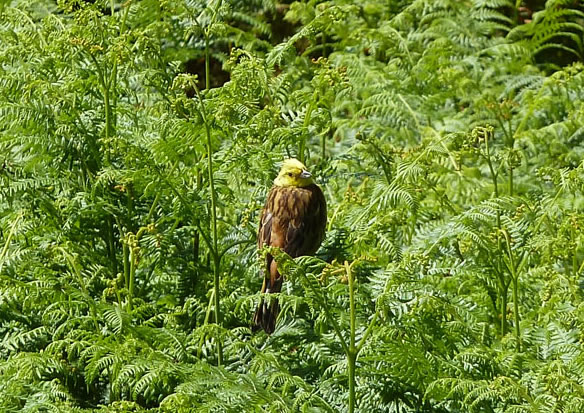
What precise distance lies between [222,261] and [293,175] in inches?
21.1

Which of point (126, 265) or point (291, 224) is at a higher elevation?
point (291, 224)

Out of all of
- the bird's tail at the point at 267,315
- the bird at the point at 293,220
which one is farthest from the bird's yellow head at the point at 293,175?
the bird's tail at the point at 267,315

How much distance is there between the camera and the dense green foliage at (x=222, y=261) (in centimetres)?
407

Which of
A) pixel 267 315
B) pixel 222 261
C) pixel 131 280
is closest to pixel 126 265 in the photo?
pixel 131 280

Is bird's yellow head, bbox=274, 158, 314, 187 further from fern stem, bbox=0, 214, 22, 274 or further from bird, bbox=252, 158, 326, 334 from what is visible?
fern stem, bbox=0, 214, 22, 274

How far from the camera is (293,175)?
4.94 metres

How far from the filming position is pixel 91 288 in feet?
16.3

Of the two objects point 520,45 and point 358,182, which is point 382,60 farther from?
point 358,182

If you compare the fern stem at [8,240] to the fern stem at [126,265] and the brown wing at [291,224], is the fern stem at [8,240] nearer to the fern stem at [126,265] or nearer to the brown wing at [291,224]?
the fern stem at [126,265]

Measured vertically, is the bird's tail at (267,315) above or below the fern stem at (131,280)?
below

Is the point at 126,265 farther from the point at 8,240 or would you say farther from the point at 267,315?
the point at 267,315

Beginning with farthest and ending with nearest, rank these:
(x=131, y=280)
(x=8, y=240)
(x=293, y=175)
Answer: (x=293, y=175) < (x=131, y=280) < (x=8, y=240)

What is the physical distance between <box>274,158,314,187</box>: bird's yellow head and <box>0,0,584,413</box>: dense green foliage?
7 cm

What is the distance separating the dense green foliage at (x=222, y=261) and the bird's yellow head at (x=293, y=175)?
0.07 m
